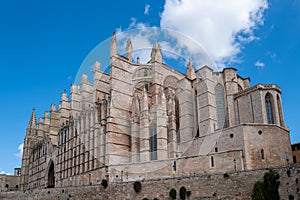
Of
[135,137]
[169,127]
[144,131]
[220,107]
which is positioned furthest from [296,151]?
[135,137]

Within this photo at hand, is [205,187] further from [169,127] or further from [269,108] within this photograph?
[269,108]

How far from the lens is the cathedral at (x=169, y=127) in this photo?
27.3 m

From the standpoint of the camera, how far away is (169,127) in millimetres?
34812

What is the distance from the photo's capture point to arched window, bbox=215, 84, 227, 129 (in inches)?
1355

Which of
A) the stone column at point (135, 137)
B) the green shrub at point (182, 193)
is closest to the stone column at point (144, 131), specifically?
the stone column at point (135, 137)

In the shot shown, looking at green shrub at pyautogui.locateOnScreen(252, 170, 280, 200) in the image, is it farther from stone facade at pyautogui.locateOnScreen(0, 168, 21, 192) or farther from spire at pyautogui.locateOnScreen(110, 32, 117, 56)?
stone facade at pyautogui.locateOnScreen(0, 168, 21, 192)

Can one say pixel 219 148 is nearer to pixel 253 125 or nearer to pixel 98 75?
pixel 253 125

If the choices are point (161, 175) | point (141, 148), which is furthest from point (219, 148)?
point (141, 148)

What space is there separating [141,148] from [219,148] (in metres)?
8.65

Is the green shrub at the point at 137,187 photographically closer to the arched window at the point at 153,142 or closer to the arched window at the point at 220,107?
the arched window at the point at 153,142

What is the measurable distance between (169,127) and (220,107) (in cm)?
602

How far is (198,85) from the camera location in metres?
35.2

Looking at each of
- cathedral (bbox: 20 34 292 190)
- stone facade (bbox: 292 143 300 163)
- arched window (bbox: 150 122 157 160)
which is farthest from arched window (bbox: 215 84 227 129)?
stone facade (bbox: 292 143 300 163)

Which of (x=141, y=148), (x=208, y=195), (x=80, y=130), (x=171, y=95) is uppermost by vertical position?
(x=171, y=95)
